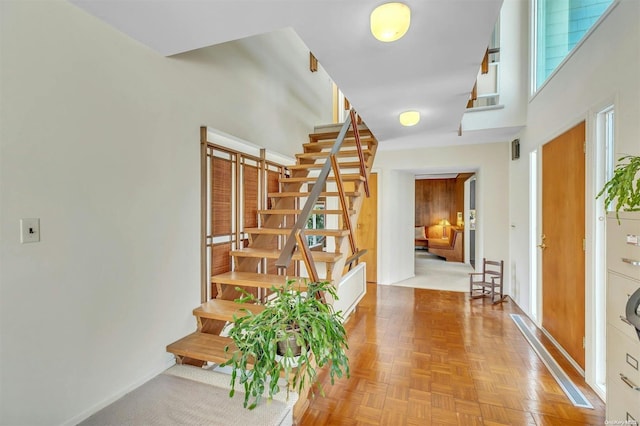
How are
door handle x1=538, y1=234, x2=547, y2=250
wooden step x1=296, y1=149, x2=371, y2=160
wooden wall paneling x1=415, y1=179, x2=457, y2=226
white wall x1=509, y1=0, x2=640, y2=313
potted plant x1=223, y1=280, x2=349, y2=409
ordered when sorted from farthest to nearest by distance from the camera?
wooden wall paneling x1=415, y1=179, x2=457, y2=226 < wooden step x1=296, y1=149, x2=371, y2=160 < door handle x1=538, y1=234, x2=547, y2=250 < white wall x1=509, y1=0, x2=640, y2=313 < potted plant x1=223, y1=280, x2=349, y2=409

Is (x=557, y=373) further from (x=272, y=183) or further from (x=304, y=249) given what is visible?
(x=272, y=183)

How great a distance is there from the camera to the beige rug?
518 centimetres

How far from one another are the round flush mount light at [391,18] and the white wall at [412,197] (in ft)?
12.7

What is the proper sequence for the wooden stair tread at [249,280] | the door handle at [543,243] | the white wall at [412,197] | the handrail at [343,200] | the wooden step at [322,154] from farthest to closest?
the white wall at [412,197] → the wooden step at [322,154] → the door handle at [543,243] → the handrail at [343,200] → the wooden stair tread at [249,280]

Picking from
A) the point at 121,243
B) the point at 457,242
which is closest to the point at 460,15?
the point at 121,243

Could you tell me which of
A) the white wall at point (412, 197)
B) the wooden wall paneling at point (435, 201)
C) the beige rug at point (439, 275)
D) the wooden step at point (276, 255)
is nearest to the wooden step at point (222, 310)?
the wooden step at point (276, 255)

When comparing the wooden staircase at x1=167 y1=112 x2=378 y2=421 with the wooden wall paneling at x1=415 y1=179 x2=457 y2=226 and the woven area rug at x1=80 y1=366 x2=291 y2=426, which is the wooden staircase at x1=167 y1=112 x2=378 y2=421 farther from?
the wooden wall paneling at x1=415 y1=179 x2=457 y2=226

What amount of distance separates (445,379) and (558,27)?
145 inches

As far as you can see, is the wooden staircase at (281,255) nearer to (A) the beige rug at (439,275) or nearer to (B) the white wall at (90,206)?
(B) the white wall at (90,206)

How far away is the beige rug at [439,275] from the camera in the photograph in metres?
5.18

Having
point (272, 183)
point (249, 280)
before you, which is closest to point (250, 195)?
point (272, 183)

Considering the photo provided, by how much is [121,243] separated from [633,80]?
10.8 ft

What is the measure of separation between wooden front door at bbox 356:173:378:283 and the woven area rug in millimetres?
3899

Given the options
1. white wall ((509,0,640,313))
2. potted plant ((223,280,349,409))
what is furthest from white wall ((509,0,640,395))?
potted plant ((223,280,349,409))
